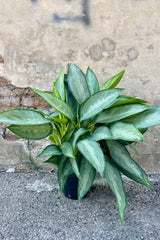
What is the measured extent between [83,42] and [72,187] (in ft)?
3.47

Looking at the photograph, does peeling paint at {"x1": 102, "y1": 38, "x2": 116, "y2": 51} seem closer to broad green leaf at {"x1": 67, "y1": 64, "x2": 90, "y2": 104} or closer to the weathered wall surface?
the weathered wall surface

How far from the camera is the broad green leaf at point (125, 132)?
1173mm

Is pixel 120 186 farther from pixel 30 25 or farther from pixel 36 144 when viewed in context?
pixel 30 25

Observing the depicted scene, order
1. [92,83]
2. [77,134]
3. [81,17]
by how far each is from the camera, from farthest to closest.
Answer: [81,17], [92,83], [77,134]

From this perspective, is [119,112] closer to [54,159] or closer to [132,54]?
[54,159]

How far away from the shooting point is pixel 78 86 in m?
1.42

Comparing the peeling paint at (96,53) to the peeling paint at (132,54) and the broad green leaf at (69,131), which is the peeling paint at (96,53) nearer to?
the peeling paint at (132,54)

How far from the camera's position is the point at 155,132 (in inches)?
75.4

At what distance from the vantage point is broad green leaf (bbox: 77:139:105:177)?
3.69 ft

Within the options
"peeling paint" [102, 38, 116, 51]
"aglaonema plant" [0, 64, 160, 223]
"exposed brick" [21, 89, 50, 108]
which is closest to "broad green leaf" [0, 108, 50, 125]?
"aglaonema plant" [0, 64, 160, 223]

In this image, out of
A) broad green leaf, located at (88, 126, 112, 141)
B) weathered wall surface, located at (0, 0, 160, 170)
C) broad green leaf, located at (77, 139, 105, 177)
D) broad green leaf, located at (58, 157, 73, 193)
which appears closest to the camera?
broad green leaf, located at (77, 139, 105, 177)

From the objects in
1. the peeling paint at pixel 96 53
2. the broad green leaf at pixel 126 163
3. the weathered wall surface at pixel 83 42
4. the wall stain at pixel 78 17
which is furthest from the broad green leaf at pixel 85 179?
the wall stain at pixel 78 17

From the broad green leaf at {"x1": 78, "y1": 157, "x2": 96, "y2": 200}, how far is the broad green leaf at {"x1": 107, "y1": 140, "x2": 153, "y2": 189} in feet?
0.49

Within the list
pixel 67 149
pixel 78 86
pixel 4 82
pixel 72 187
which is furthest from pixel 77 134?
pixel 4 82
